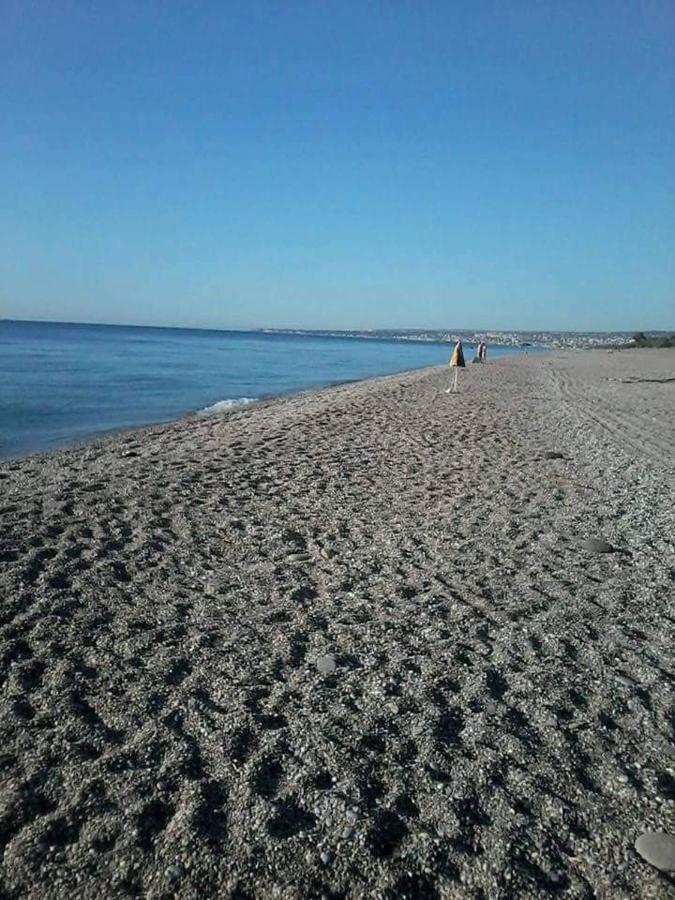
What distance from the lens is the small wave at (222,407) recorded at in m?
18.8

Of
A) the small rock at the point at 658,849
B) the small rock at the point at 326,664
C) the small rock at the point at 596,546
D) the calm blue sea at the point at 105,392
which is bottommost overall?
the calm blue sea at the point at 105,392

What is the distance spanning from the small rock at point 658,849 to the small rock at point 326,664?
6.34 ft

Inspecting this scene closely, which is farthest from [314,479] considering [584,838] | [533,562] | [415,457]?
[584,838]

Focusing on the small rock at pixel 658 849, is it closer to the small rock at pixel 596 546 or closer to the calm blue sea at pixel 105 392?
the small rock at pixel 596 546

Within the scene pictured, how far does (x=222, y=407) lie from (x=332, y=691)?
17708 mm

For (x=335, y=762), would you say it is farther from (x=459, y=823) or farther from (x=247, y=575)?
(x=247, y=575)

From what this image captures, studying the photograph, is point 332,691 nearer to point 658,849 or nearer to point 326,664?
point 326,664

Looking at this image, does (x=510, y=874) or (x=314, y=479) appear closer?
(x=510, y=874)

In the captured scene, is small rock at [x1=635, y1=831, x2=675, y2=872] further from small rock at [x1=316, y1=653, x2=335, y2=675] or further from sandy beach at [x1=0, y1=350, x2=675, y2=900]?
small rock at [x1=316, y1=653, x2=335, y2=675]

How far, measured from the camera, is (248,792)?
2781 millimetres

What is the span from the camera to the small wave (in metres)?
18.8

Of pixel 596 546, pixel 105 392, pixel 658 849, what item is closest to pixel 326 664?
pixel 658 849

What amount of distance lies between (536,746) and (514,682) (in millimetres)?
597

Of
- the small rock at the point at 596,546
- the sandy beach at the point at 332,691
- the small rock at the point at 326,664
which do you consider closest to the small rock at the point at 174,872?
the sandy beach at the point at 332,691
